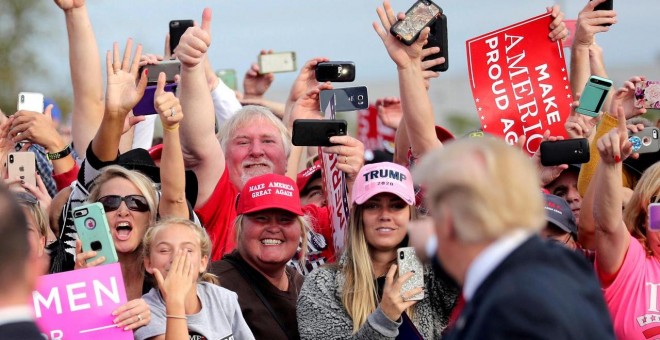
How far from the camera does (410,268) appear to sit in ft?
18.6

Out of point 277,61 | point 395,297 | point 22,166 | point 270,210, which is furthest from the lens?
point 277,61

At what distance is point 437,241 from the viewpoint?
11.1 feet

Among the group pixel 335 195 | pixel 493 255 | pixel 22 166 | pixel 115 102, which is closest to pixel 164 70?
pixel 115 102

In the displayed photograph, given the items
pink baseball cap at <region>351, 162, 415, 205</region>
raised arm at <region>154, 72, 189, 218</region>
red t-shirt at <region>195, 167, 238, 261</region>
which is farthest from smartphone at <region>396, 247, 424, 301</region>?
red t-shirt at <region>195, 167, 238, 261</region>

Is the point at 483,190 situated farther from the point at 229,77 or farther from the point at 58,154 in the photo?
the point at 229,77

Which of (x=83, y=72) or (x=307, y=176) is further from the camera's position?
(x=307, y=176)

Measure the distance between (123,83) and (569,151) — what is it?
240cm

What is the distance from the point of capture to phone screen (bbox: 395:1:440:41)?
673 cm

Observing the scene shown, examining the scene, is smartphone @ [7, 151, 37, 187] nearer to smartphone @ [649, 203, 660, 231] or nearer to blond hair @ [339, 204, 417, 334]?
blond hair @ [339, 204, 417, 334]

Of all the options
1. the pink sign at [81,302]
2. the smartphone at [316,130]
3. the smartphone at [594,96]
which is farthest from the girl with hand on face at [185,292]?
the smartphone at [594,96]

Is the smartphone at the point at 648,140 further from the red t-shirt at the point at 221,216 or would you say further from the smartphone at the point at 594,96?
the red t-shirt at the point at 221,216

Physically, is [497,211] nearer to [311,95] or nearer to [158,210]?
[158,210]

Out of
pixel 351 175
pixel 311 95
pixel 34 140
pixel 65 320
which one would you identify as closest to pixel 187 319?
pixel 65 320

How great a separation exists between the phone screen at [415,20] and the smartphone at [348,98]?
49 cm
